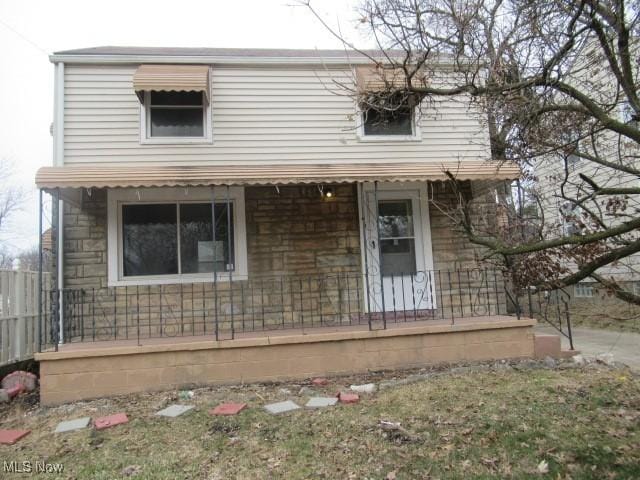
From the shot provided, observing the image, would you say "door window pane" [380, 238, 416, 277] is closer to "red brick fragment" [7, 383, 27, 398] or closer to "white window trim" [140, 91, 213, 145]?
"white window trim" [140, 91, 213, 145]

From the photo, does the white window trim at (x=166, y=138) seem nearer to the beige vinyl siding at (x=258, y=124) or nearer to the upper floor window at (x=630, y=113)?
the beige vinyl siding at (x=258, y=124)

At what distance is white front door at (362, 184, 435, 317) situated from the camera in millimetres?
7250

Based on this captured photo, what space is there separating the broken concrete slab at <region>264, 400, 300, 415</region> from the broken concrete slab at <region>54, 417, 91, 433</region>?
172 cm

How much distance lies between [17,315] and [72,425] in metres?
2.76

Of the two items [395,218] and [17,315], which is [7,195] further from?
[395,218]

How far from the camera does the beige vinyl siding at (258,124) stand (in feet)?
23.2

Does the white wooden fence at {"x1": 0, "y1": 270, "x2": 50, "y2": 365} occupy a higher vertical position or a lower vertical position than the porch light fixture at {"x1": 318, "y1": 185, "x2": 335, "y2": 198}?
lower

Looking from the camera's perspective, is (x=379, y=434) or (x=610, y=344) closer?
(x=379, y=434)

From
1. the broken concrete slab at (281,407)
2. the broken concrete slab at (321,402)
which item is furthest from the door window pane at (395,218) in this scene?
the broken concrete slab at (281,407)

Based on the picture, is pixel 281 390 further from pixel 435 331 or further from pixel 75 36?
pixel 75 36

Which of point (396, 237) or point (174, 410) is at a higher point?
point (396, 237)

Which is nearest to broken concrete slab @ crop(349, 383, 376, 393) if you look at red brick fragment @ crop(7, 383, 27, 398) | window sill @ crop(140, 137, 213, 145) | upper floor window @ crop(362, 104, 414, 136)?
red brick fragment @ crop(7, 383, 27, 398)

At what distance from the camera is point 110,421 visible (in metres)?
4.32

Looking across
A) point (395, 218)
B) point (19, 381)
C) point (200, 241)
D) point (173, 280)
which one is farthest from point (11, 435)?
point (395, 218)
